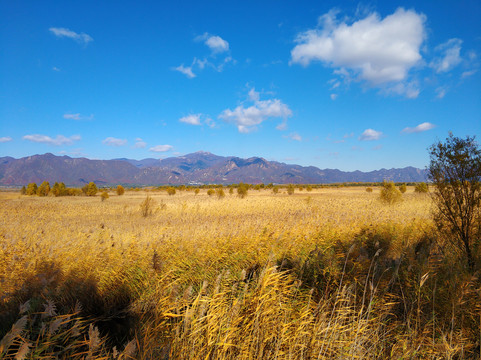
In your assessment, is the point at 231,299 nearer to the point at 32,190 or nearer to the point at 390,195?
the point at 390,195

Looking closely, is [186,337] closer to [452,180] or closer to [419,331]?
[419,331]

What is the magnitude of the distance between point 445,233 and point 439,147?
7.67 feet

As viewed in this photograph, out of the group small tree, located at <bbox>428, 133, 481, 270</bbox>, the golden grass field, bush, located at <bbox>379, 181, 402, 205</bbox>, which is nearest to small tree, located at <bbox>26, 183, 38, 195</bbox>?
the golden grass field

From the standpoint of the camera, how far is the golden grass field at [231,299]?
2.46 metres

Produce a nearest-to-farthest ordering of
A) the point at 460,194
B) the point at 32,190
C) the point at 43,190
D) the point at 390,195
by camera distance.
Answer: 1. the point at 460,194
2. the point at 390,195
3. the point at 43,190
4. the point at 32,190

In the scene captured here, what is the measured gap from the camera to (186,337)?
7.70 feet

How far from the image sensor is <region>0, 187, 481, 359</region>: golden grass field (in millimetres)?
2457

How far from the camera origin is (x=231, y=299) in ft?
10.3

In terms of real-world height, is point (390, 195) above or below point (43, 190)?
above

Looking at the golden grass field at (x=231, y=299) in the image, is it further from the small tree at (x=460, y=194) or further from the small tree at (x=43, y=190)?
the small tree at (x=43, y=190)

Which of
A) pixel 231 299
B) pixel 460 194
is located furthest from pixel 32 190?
pixel 460 194

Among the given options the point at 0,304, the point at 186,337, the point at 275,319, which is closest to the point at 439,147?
the point at 275,319

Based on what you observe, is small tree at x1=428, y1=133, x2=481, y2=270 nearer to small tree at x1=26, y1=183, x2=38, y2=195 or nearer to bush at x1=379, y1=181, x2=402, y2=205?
bush at x1=379, y1=181, x2=402, y2=205

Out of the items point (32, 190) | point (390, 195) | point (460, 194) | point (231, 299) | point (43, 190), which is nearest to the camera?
point (231, 299)
